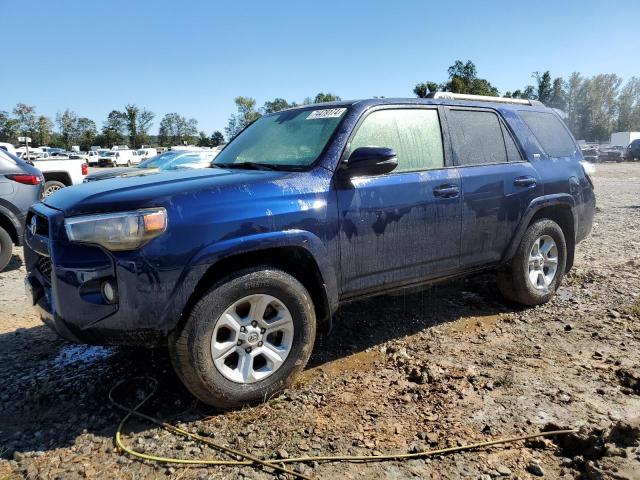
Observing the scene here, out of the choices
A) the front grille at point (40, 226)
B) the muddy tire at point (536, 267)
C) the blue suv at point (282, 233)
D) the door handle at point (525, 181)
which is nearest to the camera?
the blue suv at point (282, 233)

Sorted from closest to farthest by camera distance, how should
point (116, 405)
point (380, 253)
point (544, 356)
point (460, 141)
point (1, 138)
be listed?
point (116, 405), point (380, 253), point (544, 356), point (460, 141), point (1, 138)

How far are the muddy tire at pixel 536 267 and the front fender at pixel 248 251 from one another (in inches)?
81.9

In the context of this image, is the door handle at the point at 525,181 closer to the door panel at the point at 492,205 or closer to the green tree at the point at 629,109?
the door panel at the point at 492,205

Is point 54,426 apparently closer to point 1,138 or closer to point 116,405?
point 116,405

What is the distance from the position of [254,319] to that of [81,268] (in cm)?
98

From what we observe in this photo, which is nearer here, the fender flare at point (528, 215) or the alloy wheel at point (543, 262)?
the fender flare at point (528, 215)

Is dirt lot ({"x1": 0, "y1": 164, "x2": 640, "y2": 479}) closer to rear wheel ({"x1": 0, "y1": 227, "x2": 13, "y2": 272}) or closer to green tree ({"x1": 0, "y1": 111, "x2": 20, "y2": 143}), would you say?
rear wheel ({"x1": 0, "y1": 227, "x2": 13, "y2": 272})

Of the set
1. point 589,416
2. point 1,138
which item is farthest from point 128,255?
point 1,138

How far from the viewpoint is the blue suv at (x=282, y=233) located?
2.61 m

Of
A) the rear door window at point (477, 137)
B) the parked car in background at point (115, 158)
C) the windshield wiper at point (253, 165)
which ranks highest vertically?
the parked car in background at point (115, 158)

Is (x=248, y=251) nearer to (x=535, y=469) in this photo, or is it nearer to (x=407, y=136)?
(x=407, y=136)

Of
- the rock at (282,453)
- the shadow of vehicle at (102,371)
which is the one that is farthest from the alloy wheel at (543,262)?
the rock at (282,453)

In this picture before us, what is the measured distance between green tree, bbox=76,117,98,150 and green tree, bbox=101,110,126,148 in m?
2.02

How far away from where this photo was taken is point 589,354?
365 cm
